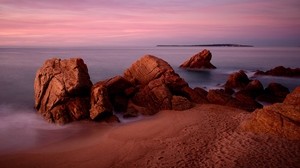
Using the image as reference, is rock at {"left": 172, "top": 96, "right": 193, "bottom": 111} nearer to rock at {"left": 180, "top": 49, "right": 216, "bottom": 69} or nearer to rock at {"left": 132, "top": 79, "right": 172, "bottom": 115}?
rock at {"left": 132, "top": 79, "right": 172, "bottom": 115}

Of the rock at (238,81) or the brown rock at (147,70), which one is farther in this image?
the rock at (238,81)

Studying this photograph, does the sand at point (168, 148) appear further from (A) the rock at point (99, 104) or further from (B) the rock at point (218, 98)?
(B) the rock at point (218, 98)

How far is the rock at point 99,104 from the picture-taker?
1694 centimetres

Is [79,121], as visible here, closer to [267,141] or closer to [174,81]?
[174,81]

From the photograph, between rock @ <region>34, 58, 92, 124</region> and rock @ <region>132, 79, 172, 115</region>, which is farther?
rock @ <region>132, 79, 172, 115</region>

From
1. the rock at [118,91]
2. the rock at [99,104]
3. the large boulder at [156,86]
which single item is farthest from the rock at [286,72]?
the rock at [99,104]

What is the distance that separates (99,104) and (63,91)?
8.98 ft

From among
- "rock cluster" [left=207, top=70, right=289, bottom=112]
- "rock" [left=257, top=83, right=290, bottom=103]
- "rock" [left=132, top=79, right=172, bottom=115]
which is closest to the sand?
"rock" [left=132, top=79, right=172, bottom=115]

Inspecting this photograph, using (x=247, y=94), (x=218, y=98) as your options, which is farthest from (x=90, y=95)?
(x=247, y=94)

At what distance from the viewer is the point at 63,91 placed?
17750mm

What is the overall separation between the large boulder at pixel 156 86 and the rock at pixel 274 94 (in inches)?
254

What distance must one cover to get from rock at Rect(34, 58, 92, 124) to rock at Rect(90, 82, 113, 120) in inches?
28.2

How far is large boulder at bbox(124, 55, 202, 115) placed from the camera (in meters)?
19.5

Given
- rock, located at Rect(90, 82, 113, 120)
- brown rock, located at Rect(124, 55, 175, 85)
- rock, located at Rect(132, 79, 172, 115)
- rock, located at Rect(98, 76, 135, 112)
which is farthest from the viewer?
brown rock, located at Rect(124, 55, 175, 85)
